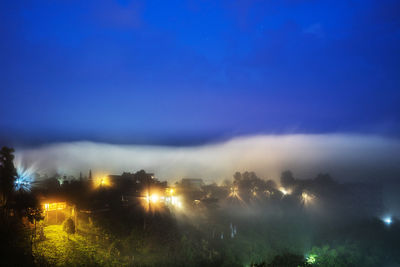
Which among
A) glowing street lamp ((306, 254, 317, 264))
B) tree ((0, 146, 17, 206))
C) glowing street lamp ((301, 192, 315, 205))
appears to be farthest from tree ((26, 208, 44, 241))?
glowing street lamp ((301, 192, 315, 205))

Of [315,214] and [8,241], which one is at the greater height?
[8,241]

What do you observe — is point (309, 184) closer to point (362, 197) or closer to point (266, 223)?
point (362, 197)

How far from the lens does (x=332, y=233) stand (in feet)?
134

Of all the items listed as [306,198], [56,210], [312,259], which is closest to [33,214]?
[56,210]

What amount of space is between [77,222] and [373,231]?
47.3 meters

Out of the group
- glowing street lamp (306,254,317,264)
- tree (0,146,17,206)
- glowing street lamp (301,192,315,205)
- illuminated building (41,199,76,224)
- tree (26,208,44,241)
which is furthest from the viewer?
glowing street lamp (301,192,315,205)

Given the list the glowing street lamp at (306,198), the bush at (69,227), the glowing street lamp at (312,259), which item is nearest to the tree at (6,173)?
the bush at (69,227)

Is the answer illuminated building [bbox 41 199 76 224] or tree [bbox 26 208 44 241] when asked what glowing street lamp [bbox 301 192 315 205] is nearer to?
illuminated building [bbox 41 199 76 224]

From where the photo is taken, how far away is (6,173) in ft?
68.1

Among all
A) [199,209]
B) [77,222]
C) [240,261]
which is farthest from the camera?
[199,209]

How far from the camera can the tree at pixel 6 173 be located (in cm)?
1935

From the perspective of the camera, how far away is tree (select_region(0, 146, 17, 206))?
19.4m

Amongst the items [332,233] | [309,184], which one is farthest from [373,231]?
[309,184]

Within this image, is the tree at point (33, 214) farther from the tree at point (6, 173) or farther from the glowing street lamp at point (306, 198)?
the glowing street lamp at point (306, 198)
